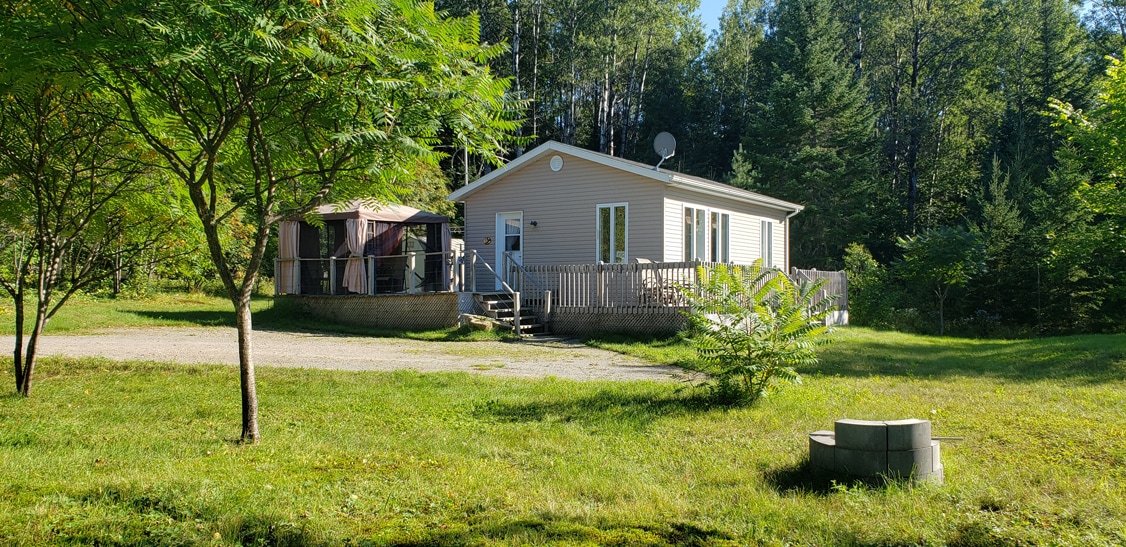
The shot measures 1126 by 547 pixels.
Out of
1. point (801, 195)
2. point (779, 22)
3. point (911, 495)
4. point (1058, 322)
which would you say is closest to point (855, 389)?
point (911, 495)

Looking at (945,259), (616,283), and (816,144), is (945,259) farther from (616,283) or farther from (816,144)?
(816,144)

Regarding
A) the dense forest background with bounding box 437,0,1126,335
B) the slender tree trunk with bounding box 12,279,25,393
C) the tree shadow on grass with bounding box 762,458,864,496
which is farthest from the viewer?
the dense forest background with bounding box 437,0,1126,335

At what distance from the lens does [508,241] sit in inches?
804

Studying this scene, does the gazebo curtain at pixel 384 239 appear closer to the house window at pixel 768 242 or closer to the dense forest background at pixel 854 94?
the house window at pixel 768 242

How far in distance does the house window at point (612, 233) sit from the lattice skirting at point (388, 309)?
13.0ft

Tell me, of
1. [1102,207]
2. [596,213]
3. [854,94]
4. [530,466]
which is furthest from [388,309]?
[854,94]

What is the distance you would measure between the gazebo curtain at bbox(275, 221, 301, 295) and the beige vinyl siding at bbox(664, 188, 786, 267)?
1037 centimetres

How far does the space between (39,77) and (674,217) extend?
14.1 meters

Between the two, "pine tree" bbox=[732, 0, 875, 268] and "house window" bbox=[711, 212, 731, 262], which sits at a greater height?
"pine tree" bbox=[732, 0, 875, 268]

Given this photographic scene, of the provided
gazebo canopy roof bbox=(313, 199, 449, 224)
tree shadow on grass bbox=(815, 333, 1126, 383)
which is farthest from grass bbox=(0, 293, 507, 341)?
tree shadow on grass bbox=(815, 333, 1126, 383)

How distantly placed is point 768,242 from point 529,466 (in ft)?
63.3

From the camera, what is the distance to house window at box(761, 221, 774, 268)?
75.5 ft

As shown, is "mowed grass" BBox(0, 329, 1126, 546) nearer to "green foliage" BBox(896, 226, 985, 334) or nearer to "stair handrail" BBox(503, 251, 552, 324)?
"stair handrail" BBox(503, 251, 552, 324)

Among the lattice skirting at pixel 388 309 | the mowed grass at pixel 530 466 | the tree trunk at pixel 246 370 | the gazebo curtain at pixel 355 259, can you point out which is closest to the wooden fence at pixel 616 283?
the lattice skirting at pixel 388 309
